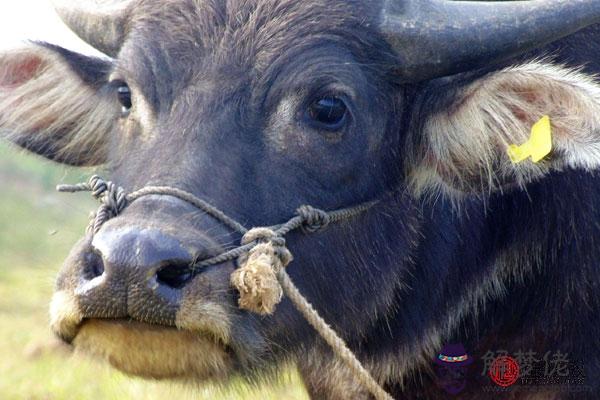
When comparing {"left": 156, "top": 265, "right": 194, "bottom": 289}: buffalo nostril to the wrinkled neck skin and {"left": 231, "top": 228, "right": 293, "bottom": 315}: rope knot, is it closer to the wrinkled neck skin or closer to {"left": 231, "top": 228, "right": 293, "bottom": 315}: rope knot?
{"left": 231, "top": 228, "right": 293, "bottom": 315}: rope knot

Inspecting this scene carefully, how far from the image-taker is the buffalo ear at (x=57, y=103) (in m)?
4.41

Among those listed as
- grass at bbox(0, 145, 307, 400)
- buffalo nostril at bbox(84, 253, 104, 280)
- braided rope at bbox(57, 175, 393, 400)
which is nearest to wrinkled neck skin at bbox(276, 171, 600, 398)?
braided rope at bbox(57, 175, 393, 400)

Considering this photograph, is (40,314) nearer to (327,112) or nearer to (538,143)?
(327,112)

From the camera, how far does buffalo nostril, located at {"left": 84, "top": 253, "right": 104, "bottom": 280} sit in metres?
3.08

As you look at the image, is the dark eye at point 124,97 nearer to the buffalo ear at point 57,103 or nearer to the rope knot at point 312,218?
the buffalo ear at point 57,103

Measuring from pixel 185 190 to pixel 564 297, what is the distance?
5.77 feet

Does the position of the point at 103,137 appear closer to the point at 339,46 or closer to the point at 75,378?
the point at 339,46

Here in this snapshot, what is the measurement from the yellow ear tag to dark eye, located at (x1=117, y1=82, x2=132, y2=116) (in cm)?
154

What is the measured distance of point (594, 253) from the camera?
4.01 m

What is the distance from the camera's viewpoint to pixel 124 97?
386cm

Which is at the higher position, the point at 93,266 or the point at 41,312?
the point at 93,266

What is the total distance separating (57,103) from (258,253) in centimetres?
183

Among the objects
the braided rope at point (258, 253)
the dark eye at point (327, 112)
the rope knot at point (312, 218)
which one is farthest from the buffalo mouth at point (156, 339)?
the dark eye at point (327, 112)

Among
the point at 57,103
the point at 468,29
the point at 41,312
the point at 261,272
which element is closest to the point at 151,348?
the point at 261,272
